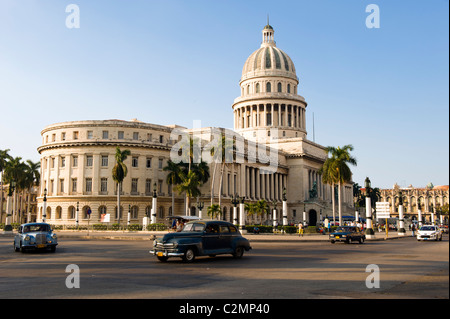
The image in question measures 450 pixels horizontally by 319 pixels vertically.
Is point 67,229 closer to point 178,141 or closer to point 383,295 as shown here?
point 178,141

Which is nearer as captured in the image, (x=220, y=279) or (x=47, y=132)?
(x=220, y=279)

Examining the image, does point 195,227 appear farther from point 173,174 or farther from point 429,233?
point 173,174

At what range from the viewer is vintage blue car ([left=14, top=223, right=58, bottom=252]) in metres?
24.0

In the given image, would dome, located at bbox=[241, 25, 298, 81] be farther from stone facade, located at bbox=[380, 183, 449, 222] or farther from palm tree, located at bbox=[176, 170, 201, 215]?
stone facade, located at bbox=[380, 183, 449, 222]

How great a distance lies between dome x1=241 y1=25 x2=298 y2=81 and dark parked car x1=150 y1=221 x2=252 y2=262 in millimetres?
94619

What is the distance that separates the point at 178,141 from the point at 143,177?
32.3 ft

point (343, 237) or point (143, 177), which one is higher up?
point (143, 177)

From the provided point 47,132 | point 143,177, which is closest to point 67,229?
point 143,177

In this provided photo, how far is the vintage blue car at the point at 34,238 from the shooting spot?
23953mm

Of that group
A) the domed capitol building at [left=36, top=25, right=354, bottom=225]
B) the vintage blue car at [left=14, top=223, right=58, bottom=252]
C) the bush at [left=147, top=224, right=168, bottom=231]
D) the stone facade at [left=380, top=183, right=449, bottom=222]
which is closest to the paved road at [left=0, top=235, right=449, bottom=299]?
the vintage blue car at [left=14, top=223, right=58, bottom=252]

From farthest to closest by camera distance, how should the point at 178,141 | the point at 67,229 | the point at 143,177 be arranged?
the point at 178,141
the point at 143,177
the point at 67,229

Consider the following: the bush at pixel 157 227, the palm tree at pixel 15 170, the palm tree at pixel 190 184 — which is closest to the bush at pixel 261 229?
the bush at pixel 157 227
